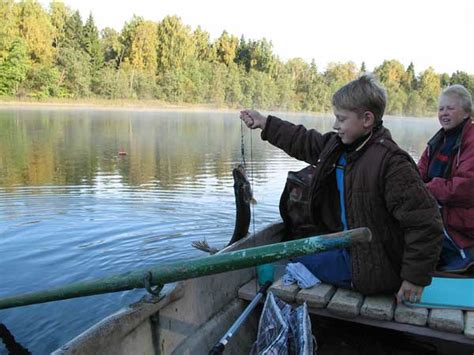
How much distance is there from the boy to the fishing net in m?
0.52

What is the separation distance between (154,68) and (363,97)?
227ft

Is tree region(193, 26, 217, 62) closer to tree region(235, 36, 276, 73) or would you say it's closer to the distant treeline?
the distant treeline

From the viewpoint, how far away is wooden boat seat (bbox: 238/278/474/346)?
297 cm

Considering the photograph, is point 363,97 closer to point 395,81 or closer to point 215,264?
point 215,264

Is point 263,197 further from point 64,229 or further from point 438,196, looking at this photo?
point 438,196

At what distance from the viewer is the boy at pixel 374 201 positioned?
2850mm

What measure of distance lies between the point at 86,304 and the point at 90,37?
65716mm

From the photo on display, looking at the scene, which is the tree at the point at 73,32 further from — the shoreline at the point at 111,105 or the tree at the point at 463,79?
the tree at the point at 463,79

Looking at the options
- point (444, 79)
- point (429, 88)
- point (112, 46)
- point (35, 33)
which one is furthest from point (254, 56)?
point (444, 79)

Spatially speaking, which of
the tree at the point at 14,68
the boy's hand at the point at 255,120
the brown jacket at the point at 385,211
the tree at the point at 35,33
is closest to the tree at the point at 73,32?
the tree at the point at 35,33

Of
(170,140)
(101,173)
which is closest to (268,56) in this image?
(170,140)

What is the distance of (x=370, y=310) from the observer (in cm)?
310

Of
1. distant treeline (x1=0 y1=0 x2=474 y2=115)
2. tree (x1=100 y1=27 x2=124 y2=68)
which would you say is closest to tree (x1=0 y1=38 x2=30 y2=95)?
distant treeline (x1=0 y1=0 x2=474 y2=115)

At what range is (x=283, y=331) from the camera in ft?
9.18
